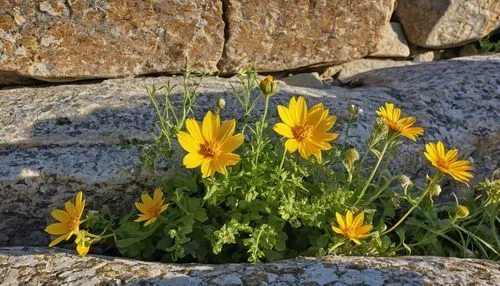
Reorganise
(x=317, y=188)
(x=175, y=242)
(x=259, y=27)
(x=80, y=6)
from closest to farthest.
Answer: (x=175, y=242) → (x=317, y=188) → (x=80, y=6) → (x=259, y=27)

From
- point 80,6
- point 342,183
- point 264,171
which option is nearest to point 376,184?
point 342,183

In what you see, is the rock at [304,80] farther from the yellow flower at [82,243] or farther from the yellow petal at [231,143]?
the yellow flower at [82,243]

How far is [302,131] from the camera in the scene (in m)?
2.31

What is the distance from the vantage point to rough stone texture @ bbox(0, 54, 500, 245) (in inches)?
110

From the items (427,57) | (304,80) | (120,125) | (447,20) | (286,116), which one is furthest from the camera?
(427,57)

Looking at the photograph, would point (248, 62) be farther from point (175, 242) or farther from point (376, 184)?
point (175, 242)

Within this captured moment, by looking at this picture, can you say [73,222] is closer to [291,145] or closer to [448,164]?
[291,145]

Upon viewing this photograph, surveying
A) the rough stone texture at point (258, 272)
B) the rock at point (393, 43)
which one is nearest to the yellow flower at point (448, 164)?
the rough stone texture at point (258, 272)

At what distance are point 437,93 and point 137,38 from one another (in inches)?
60.0

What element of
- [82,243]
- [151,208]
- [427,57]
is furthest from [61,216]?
[427,57]

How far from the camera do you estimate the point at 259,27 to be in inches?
151

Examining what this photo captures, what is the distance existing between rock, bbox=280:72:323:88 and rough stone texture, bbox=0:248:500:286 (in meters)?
1.86

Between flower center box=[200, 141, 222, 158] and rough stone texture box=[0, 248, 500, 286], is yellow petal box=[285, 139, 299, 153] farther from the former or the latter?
rough stone texture box=[0, 248, 500, 286]

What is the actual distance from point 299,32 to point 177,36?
0.70 m
